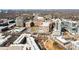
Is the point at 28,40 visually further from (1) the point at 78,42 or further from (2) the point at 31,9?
(1) the point at 78,42

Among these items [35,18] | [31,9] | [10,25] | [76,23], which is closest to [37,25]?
[35,18]
